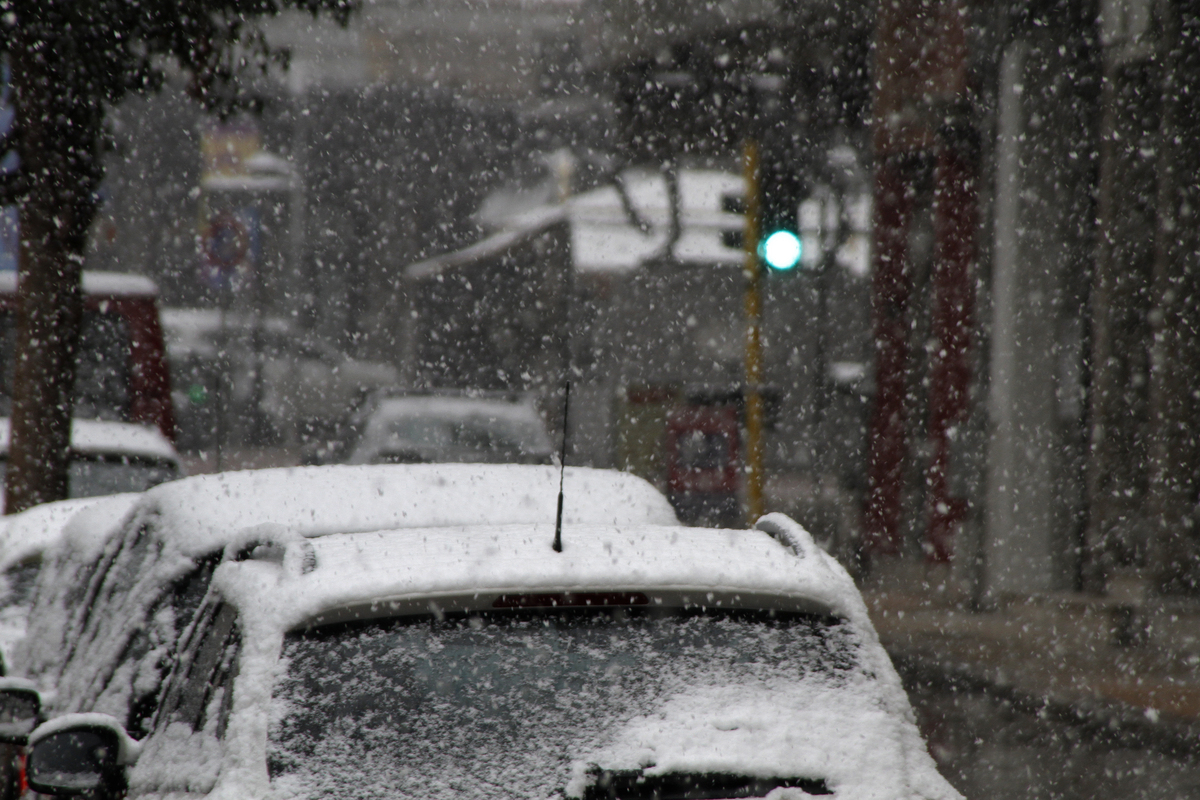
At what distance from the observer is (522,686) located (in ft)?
9.00

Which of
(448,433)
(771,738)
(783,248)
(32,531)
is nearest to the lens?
(771,738)

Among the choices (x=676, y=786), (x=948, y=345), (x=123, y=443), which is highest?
(x=676, y=786)

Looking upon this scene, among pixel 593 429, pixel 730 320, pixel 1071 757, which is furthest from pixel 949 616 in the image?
pixel 730 320

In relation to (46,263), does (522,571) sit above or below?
below

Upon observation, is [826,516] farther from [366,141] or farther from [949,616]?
[366,141]

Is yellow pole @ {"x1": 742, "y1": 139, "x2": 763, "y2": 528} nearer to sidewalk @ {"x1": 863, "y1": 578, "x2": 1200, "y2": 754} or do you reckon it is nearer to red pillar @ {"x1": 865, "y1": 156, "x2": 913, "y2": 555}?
sidewalk @ {"x1": 863, "y1": 578, "x2": 1200, "y2": 754}

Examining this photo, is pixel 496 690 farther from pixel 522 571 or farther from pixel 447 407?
pixel 447 407

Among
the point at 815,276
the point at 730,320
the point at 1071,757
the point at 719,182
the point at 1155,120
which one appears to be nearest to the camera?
the point at 1071,757

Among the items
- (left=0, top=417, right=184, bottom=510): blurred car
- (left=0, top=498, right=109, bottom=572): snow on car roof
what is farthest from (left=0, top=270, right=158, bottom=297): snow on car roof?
(left=0, top=498, right=109, bottom=572): snow on car roof

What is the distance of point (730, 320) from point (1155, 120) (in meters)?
27.8

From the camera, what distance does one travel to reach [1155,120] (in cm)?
1338

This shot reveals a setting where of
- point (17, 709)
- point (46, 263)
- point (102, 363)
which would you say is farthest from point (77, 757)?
point (102, 363)

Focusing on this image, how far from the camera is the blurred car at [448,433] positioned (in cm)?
1293

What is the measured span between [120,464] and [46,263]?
159 cm
